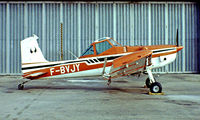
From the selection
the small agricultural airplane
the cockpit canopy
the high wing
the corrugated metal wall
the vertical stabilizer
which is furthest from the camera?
the corrugated metal wall

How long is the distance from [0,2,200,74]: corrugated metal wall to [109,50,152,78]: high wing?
9.30 metres

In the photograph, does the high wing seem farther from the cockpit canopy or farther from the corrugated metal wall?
the corrugated metal wall

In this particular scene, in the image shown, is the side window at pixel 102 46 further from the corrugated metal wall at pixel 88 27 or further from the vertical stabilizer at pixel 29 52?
the corrugated metal wall at pixel 88 27

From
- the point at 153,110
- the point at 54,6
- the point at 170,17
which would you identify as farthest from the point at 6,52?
the point at 153,110

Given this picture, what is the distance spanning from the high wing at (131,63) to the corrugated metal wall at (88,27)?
9300 mm

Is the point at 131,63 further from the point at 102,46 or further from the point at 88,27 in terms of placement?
the point at 88,27

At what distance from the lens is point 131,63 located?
9.84m

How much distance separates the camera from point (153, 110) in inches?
252

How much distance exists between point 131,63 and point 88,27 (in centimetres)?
1002

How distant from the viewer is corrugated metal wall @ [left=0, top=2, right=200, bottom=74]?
19.0m

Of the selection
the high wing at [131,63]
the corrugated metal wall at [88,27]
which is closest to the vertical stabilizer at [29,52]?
the high wing at [131,63]

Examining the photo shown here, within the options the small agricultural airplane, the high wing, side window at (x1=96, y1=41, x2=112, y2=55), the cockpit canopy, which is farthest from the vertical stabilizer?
the high wing

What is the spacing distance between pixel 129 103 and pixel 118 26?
40.9ft

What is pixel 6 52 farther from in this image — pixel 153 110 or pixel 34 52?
pixel 153 110
